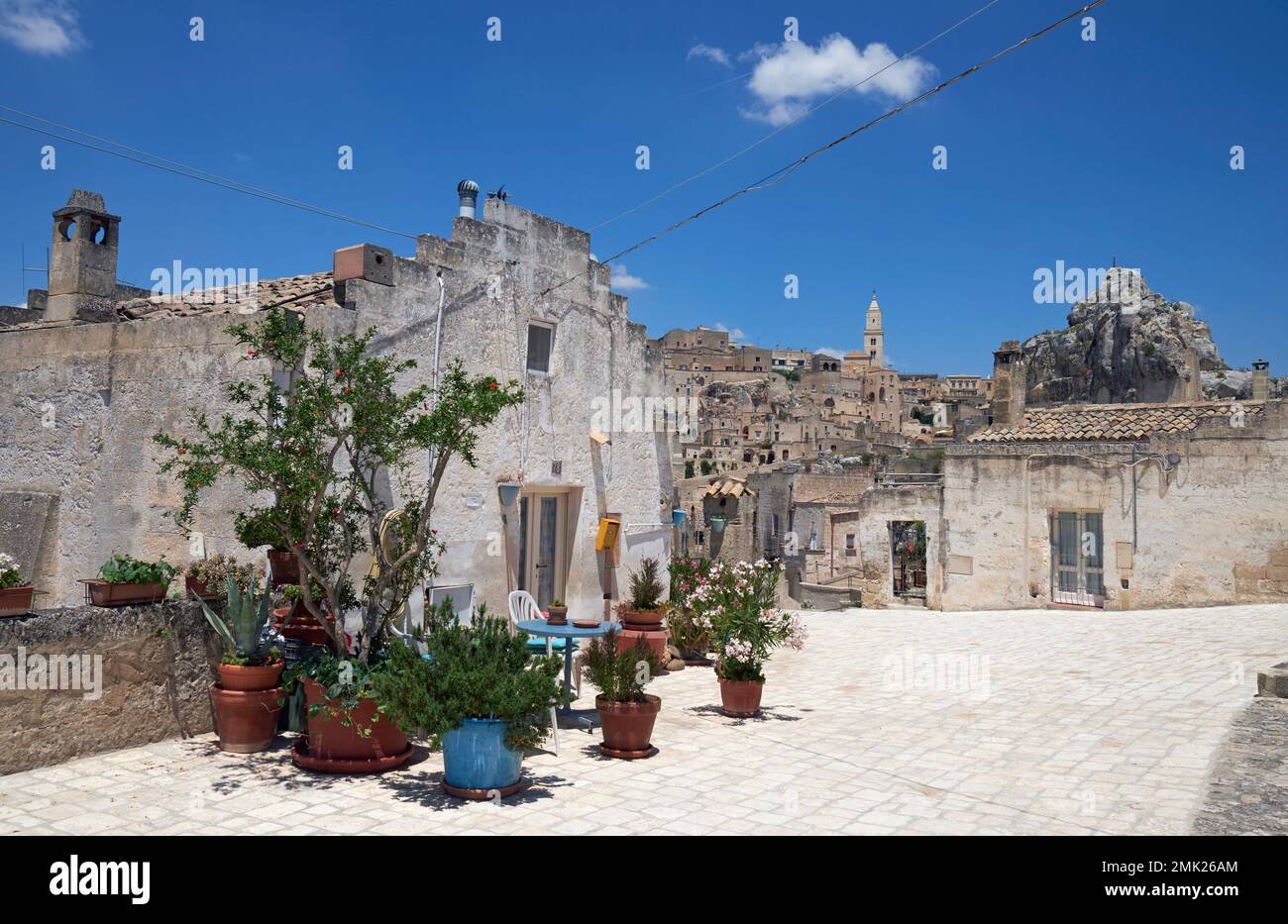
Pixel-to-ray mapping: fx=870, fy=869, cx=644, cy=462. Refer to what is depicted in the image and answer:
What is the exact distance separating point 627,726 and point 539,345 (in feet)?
18.9

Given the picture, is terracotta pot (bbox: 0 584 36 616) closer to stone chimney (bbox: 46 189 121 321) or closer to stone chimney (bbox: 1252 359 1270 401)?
stone chimney (bbox: 46 189 121 321)

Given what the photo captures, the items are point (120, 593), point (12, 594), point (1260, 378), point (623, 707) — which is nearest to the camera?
point (12, 594)

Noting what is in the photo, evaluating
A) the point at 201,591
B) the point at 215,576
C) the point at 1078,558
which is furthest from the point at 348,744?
the point at 1078,558

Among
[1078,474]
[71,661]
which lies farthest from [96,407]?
[1078,474]

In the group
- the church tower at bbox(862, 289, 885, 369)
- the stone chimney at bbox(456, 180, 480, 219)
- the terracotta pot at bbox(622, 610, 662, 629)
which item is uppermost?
the church tower at bbox(862, 289, 885, 369)

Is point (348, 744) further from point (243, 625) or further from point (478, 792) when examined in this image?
point (243, 625)

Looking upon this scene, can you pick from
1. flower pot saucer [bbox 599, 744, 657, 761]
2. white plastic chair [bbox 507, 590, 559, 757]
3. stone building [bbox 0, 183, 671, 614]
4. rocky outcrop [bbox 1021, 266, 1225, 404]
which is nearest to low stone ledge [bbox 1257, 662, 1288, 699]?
flower pot saucer [bbox 599, 744, 657, 761]

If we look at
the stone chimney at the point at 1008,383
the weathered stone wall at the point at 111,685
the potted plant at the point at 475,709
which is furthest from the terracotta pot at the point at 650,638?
the stone chimney at the point at 1008,383

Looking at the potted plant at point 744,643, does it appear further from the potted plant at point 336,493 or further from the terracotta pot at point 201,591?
the terracotta pot at point 201,591

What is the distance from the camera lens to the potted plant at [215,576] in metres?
7.58

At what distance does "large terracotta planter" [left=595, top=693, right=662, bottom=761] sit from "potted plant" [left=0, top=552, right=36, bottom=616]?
4.23 metres

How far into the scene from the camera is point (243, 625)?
6883 millimetres

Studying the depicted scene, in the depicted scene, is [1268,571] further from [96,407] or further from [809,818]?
[96,407]

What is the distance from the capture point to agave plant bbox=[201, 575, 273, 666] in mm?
6871
